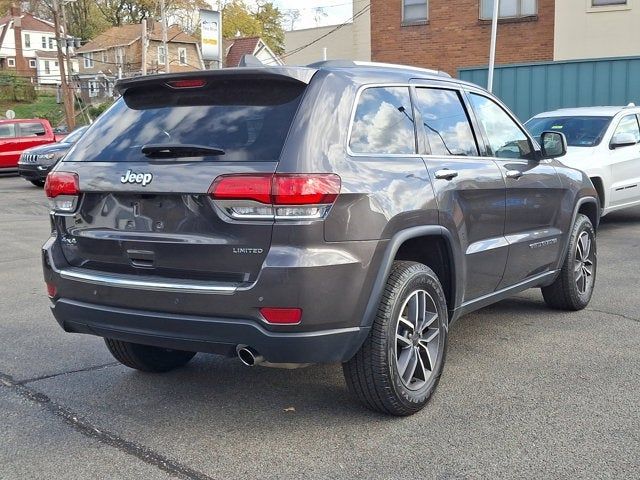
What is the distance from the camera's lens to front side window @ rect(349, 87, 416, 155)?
398cm

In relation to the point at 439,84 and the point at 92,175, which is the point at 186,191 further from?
the point at 439,84

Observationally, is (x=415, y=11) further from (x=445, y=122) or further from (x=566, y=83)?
(x=445, y=122)

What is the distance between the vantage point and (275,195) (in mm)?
3459

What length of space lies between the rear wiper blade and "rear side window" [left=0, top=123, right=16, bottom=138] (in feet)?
73.1

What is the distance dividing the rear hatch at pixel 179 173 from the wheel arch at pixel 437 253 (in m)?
0.81

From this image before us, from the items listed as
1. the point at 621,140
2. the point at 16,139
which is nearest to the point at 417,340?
the point at 621,140

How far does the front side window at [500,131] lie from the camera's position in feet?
16.9

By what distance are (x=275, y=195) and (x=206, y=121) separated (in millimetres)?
669

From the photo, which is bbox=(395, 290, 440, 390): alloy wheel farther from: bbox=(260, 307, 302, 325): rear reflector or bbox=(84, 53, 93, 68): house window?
bbox=(84, 53, 93, 68): house window

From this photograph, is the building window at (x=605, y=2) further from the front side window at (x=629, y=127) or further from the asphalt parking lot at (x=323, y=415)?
the asphalt parking lot at (x=323, y=415)

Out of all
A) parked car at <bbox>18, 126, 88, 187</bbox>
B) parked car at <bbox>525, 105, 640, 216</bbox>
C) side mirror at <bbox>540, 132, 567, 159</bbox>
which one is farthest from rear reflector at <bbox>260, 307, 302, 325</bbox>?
parked car at <bbox>18, 126, 88, 187</bbox>

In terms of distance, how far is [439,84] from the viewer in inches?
189

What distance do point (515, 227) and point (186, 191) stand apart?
2535mm

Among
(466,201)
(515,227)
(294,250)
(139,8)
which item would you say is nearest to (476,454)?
(294,250)
